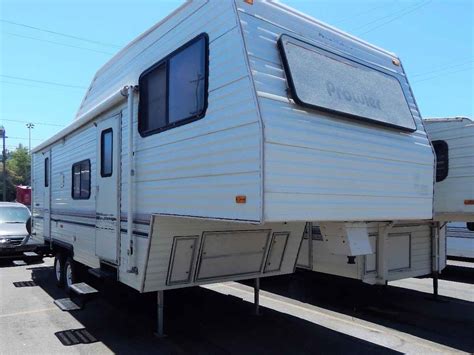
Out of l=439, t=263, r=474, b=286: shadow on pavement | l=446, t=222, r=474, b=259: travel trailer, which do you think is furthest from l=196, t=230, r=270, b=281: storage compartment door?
l=439, t=263, r=474, b=286: shadow on pavement

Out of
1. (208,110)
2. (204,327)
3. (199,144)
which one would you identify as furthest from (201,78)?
(204,327)

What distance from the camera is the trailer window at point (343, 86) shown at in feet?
12.7

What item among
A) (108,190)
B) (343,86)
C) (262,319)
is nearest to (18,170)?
(108,190)

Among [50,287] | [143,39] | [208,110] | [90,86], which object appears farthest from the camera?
[50,287]

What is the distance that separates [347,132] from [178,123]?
62.6 inches

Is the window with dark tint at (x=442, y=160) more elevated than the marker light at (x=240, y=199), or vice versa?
the window with dark tint at (x=442, y=160)

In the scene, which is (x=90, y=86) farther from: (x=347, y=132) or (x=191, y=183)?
(x=347, y=132)

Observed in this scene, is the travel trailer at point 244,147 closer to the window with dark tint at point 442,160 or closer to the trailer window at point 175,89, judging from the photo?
the trailer window at point 175,89

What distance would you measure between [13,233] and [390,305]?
9.62 meters

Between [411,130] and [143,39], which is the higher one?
[143,39]

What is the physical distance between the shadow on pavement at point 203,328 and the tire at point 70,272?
237 mm

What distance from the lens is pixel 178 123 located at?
170 inches

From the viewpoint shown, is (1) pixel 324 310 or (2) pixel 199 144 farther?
(1) pixel 324 310

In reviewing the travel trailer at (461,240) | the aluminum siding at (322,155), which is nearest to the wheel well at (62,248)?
the aluminum siding at (322,155)
